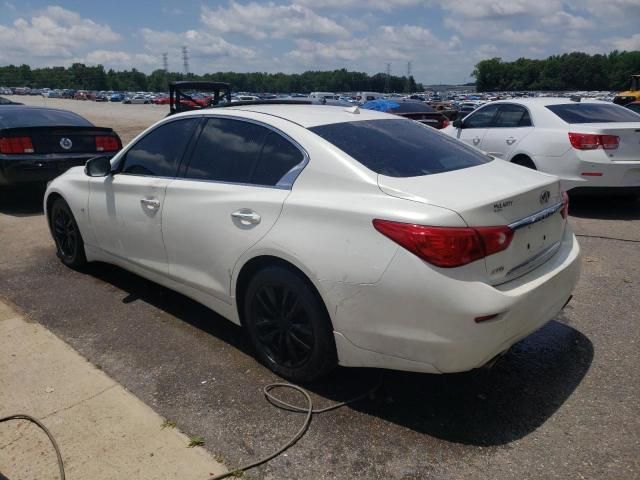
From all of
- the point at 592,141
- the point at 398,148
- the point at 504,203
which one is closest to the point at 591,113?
the point at 592,141

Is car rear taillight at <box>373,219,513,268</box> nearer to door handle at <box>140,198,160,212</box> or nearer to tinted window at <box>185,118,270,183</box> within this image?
tinted window at <box>185,118,270,183</box>

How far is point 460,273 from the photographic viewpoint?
255 centimetres

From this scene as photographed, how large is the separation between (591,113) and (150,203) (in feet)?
20.3

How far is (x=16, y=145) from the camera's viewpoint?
24.6ft

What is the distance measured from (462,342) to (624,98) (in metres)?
30.2

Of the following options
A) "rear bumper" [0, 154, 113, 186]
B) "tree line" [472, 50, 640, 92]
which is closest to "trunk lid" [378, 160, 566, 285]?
"rear bumper" [0, 154, 113, 186]

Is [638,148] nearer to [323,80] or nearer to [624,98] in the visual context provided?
[624,98]

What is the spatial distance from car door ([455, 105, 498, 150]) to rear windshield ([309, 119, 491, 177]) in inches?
197

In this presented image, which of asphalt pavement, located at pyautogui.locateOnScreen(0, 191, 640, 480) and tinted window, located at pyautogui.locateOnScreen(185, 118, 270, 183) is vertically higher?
tinted window, located at pyautogui.locateOnScreen(185, 118, 270, 183)

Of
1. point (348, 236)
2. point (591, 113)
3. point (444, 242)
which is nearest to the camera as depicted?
point (444, 242)

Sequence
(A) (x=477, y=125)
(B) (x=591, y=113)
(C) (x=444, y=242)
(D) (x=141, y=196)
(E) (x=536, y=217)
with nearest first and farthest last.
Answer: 1. (C) (x=444, y=242)
2. (E) (x=536, y=217)
3. (D) (x=141, y=196)
4. (B) (x=591, y=113)
5. (A) (x=477, y=125)

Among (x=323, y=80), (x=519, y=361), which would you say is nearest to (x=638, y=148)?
(x=519, y=361)

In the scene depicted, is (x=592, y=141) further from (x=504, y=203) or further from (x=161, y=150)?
(x=161, y=150)

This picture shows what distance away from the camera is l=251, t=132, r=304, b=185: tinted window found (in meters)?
3.24
